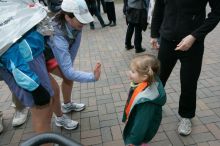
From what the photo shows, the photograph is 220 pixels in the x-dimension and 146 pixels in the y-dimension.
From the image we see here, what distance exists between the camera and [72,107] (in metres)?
3.75

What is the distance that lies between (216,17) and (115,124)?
5.45 ft

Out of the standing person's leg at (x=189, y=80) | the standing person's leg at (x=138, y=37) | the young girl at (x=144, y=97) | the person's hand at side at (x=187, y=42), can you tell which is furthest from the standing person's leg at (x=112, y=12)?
the young girl at (x=144, y=97)

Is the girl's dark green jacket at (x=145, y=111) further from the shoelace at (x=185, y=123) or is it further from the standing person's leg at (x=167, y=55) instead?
the shoelace at (x=185, y=123)

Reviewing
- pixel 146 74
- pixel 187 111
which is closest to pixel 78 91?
pixel 187 111

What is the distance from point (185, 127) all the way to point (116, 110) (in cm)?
98

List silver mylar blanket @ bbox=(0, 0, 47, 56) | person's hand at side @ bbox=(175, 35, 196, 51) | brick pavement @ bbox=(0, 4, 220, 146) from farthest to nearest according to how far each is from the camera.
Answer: brick pavement @ bbox=(0, 4, 220, 146) < person's hand at side @ bbox=(175, 35, 196, 51) < silver mylar blanket @ bbox=(0, 0, 47, 56)

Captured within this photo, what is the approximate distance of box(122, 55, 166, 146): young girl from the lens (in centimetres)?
213

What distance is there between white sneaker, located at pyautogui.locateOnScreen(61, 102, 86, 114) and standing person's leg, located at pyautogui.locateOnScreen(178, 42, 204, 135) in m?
1.32

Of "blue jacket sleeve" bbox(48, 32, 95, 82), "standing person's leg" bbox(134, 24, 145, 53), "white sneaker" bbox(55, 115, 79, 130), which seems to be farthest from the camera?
"standing person's leg" bbox(134, 24, 145, 53)

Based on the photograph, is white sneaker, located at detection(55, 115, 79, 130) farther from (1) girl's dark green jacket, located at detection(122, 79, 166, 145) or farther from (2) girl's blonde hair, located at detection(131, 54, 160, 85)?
(2) girl's blonde hair, located at detection(131, 54, 160, 85)

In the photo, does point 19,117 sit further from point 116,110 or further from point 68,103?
point 116,110

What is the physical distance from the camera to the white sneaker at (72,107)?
373cm

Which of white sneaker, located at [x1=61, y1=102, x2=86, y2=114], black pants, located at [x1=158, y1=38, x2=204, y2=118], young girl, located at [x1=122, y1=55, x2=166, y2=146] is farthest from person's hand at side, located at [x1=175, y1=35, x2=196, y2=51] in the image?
white sneaker, located at [x1=61, y1=102, x2=86, y2=114]

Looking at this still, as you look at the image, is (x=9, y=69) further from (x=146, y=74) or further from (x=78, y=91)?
(x=78, y=91)
